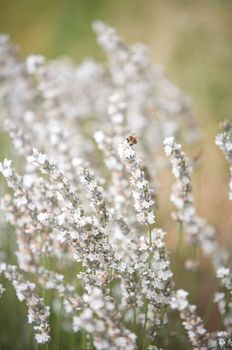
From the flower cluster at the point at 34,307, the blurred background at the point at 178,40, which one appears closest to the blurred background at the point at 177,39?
the blurred background at the point at 178,40

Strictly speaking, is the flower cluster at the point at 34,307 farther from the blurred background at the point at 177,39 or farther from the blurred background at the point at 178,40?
the blurred background at the point at 177,39

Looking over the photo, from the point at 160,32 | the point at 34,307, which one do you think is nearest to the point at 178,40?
the point at 160,32

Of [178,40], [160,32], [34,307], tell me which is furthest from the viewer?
[160,32]

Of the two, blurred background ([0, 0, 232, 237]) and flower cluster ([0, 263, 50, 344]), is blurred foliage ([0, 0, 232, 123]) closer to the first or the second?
blurred background ([0, 0, 232, 237])

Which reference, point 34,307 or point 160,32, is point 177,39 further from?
point 34,307

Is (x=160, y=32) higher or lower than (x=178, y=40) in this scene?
higher

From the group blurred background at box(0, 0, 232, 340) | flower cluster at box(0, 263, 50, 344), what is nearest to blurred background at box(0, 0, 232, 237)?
blurred background at box(0, 0, 232, 340)

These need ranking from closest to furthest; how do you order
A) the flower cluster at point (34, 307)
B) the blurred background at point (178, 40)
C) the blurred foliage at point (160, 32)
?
the flower cluster at point (34, 307) < the blurred background at point (178, 40) < the blurred foliage at point (160, 32)

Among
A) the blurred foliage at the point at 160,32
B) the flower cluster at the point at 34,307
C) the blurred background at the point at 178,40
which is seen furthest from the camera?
the blurred foliage at the point at 160,32

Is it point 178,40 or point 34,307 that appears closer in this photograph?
point 34,307
